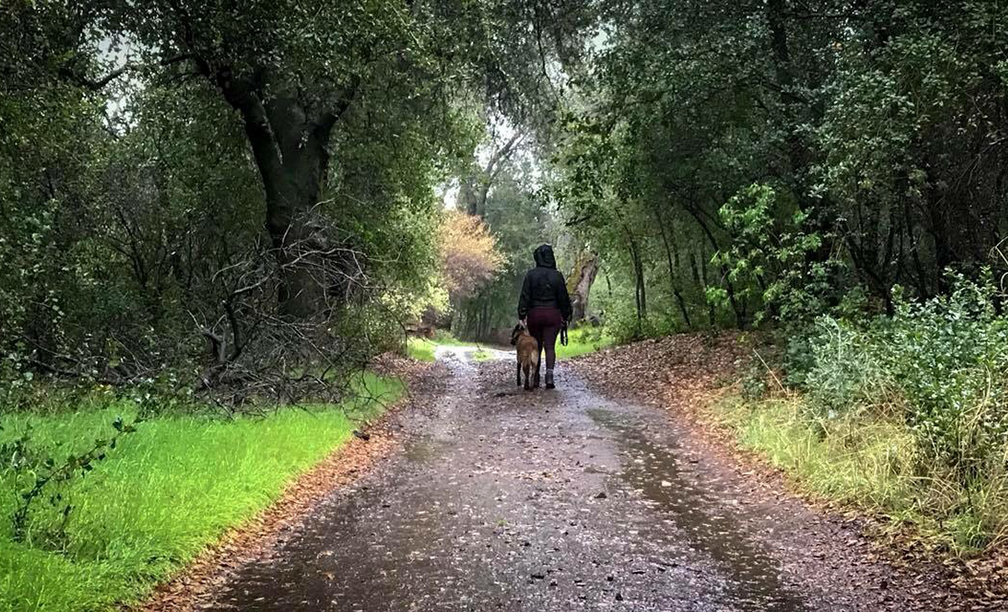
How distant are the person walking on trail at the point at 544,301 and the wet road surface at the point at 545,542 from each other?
11.2ft

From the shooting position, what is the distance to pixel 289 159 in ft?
38.5

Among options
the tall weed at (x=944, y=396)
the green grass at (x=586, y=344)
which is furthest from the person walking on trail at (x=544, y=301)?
the green grass at (x=586, y=344)

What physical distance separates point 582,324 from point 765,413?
73.7 feet

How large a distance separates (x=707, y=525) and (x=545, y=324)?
6315 mm

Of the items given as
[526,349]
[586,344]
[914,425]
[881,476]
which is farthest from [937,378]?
[586,344]

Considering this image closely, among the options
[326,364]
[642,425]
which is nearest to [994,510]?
[642,425]

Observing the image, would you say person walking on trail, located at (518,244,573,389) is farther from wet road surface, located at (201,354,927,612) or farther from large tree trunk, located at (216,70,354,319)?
wet road surface, located at (201,354,927,612)

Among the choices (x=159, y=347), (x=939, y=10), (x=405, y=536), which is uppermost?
(x=939, y=10)

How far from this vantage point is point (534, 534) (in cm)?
511

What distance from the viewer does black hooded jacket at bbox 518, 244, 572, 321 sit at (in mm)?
11445

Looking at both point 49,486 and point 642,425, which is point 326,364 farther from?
point 49,486

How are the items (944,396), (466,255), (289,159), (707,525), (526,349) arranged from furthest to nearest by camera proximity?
1. (466,255)
2. (526,349)
3. (289,159)
4. (707,525)
5. (944,396)

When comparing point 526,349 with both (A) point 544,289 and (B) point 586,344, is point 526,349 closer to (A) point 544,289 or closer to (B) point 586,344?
(A) point 544,289

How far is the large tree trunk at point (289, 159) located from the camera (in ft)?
34.8
